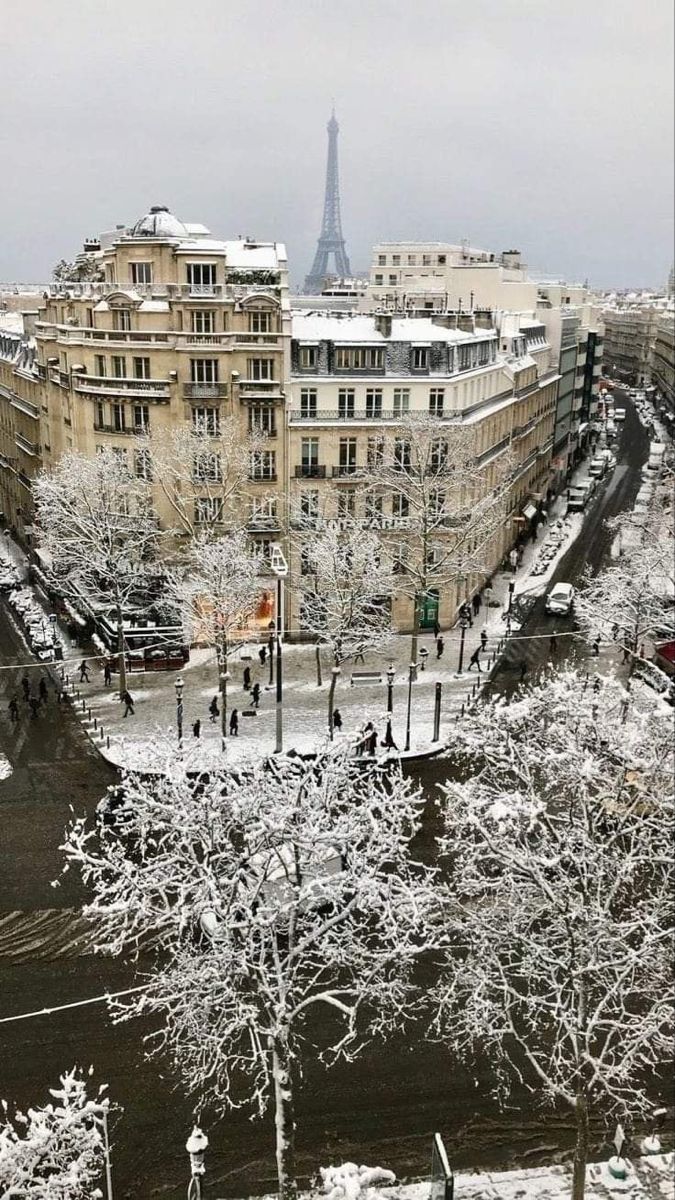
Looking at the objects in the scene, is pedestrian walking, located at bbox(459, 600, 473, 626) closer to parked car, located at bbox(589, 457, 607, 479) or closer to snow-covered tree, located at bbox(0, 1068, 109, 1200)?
snow-covered tree, located at bbox(0, 1068, 109, 1200)

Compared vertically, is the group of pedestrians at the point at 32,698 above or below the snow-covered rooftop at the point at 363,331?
below

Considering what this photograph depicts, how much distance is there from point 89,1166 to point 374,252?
113090 mm

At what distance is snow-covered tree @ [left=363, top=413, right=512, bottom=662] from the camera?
42031 mm

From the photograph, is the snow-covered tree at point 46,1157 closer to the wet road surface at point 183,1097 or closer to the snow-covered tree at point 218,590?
the wet road surface at point 183,1097

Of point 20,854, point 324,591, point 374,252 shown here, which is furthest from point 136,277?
point 374,252

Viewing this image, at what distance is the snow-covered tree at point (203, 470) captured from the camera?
137ft

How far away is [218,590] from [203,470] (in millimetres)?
7875

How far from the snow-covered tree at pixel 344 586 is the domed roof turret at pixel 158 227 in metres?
15.9

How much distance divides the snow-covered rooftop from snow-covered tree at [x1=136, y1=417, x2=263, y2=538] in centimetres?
620

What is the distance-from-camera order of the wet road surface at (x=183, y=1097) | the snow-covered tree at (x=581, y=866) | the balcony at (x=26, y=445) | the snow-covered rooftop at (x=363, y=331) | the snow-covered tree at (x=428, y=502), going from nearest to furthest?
1. the snow-covered tree at (x=581, y=866)
2. the wet road surface at (x=183, y=1097)
3. the snow-covered tree at (x=428, y=502)
4. the snow-covered rooftop at (x=363, y=331)
5. the balcony at (x=26, y=445)

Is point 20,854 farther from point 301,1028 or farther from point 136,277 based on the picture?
point 136,277

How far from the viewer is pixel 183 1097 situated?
18.3 m

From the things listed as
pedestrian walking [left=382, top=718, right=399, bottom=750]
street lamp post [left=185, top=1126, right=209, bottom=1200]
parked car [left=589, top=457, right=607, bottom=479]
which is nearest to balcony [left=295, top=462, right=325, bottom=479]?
pedestrian walking [left=382, top=718, right=399, bottom=750]

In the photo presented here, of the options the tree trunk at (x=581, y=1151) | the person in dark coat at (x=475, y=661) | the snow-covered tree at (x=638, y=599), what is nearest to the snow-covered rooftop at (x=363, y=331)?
the snow-covered tree at (x=638, y=599)
